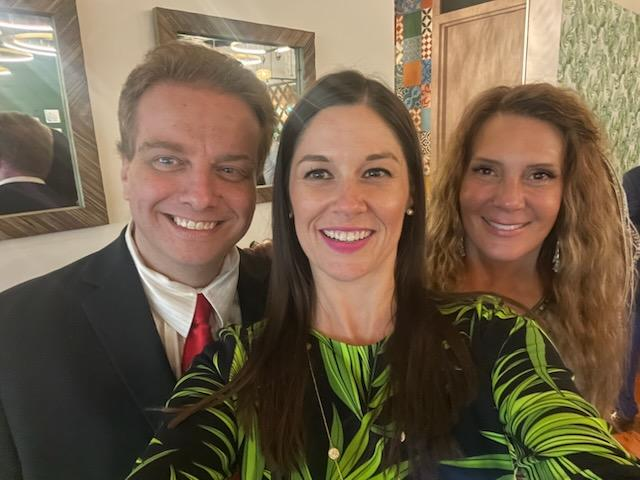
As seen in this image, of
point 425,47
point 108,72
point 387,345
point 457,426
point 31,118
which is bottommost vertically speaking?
point 457,426

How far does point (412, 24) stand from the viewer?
503 cm

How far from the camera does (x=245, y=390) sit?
0.97 meters

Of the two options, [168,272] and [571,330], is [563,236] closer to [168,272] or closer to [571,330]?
[571,330]

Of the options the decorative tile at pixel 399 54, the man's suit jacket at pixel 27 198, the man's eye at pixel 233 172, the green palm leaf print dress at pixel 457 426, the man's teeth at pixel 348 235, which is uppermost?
the decorative tile at pixel 399 54

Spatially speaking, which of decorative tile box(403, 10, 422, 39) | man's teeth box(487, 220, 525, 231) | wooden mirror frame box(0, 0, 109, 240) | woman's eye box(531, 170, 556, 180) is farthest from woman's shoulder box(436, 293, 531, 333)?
decorative tile box(403, 10, 422, 39)

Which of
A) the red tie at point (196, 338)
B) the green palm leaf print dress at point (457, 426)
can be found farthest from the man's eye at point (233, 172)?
the green palm leaf print dress at point (457, 426)

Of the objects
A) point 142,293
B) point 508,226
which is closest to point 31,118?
point 142,293

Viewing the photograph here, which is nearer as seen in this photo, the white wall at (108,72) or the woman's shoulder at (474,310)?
the woman's shoulder at (474,310)

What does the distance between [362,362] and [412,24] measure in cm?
484

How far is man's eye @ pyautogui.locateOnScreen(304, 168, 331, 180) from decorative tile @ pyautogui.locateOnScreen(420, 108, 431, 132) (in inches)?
168

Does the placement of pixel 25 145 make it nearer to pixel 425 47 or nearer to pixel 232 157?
pixel 232 157

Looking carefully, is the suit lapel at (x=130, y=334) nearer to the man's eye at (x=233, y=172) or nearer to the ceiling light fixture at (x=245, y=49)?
the man's eye at (x=233, y=172)

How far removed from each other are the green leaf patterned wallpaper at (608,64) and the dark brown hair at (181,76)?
329cm

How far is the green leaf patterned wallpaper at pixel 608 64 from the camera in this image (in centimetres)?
366
